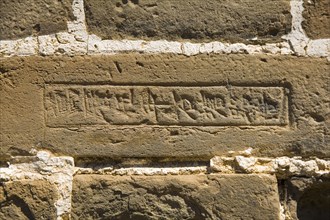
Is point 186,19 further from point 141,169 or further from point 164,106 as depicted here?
point 141,169

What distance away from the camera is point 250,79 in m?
1.50

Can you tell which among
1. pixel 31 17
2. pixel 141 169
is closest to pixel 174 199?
pixel 141 169

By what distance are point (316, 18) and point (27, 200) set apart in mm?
814

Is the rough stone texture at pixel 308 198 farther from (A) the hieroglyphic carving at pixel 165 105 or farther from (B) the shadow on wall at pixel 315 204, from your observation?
(A) the hieroglyphic carving at pixel 165 105

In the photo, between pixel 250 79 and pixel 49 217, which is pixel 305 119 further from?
pixel 49 217

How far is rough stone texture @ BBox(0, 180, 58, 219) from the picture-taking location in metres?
1.47

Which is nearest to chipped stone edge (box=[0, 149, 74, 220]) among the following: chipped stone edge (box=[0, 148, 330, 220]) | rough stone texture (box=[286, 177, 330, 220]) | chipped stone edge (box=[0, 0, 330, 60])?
chipped stone edge (box=[0, 148, 330, 220])

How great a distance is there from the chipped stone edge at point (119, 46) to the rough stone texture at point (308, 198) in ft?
1.01

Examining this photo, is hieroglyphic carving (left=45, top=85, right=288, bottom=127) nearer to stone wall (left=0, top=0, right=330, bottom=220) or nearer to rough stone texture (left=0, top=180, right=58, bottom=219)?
stone wall (left=0, top=0, right=330, bottom=220)

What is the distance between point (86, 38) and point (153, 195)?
0.40 metres

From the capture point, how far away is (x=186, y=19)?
1.51m

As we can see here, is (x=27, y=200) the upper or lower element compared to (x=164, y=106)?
lower

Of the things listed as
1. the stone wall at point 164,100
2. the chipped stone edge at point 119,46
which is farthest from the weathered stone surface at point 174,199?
the chipped stone edge at point 119,46

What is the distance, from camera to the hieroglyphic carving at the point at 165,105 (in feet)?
4.91
